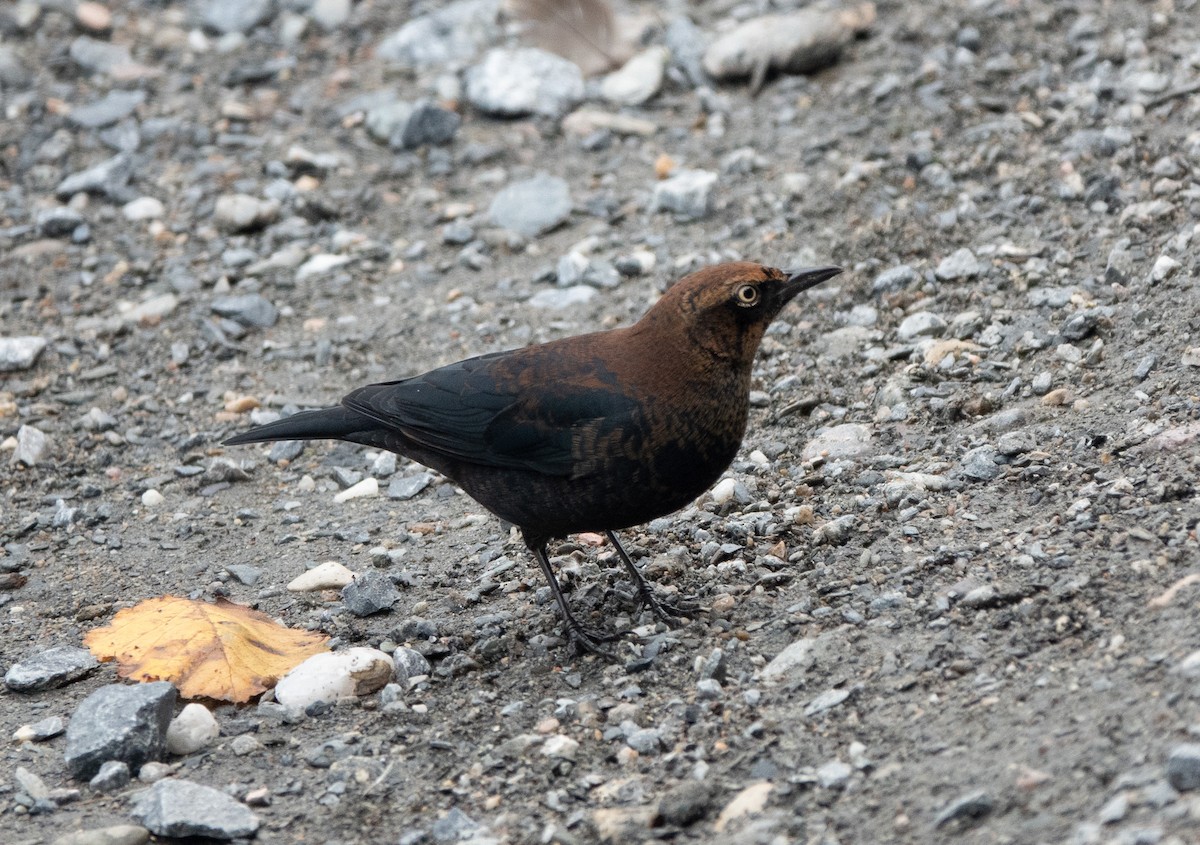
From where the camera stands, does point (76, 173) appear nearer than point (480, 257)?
No

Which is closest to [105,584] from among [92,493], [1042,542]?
[92,493]

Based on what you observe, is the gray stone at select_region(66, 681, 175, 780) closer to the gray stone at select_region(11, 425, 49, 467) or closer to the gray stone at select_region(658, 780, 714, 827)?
the gray stone at select_region(658, 780, 714, 827)

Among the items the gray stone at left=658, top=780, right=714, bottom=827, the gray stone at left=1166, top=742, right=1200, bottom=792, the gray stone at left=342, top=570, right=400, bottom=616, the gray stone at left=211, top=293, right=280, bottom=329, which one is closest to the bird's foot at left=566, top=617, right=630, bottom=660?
the gray stone at left=342, top=570, right=400, bottom=616

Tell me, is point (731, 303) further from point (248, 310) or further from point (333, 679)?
point (248, 310)

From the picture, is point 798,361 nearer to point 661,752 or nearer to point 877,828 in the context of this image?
point 661,752

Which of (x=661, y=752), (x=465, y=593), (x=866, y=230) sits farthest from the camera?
(x=866, y=230)
